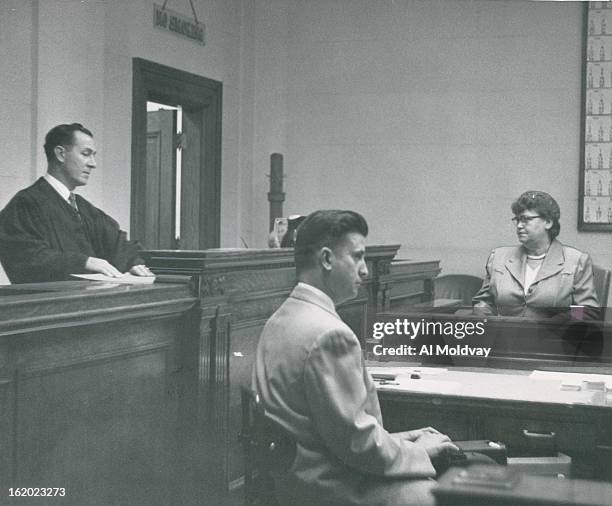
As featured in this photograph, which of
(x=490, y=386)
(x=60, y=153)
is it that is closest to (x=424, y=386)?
(x=490, y=386)

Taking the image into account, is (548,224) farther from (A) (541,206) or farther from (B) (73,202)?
(B) (73,202)

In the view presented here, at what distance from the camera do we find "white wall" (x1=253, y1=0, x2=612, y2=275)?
6473mm

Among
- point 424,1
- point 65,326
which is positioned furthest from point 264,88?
point 65,326

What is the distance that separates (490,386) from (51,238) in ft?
6.28

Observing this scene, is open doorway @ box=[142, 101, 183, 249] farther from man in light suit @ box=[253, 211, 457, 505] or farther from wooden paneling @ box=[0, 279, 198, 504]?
man in light suit @ box=[253, 211, 457, 505]

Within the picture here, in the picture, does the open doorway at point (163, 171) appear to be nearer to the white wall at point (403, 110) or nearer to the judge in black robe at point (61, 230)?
the white wall at point (403, 110)

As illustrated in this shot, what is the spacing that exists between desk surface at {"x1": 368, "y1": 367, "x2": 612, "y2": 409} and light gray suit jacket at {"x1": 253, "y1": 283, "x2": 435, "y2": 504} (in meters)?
0.61

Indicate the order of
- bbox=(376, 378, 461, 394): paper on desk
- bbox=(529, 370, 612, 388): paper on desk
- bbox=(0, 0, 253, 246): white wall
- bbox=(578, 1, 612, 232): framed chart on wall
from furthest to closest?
bbox=(578, 1, 612, 232): framed chart on wall
bbox=(0, 0, 253, 246): white wall
bbox=(529, 370, 612, 388): paper on desk
bbox=(376, 378, 461, 394): paper on desk

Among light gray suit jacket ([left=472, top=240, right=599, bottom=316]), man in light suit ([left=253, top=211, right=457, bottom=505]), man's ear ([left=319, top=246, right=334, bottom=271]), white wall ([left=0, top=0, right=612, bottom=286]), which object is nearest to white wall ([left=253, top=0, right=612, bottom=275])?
white wall ([left=0, top=0, right=612, bottom=286])

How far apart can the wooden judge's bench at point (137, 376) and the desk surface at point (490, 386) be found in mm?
655

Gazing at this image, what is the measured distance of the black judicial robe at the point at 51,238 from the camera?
129 inches

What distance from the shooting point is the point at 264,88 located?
708 cm

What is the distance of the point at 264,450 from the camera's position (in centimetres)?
191

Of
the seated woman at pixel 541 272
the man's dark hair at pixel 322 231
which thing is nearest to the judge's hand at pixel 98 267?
the man's dark hair at pixel 322 231
